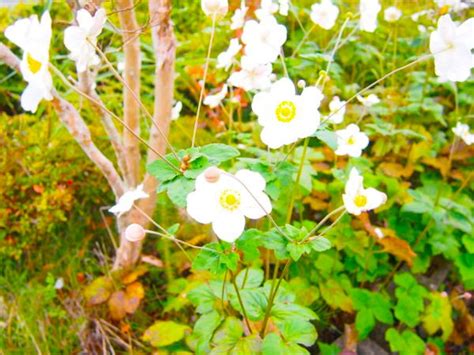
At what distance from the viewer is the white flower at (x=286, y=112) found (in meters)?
0.81

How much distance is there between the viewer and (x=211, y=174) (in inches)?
29.1

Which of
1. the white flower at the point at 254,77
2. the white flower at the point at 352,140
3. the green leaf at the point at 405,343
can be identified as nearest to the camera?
the white flower at the point at 254,77

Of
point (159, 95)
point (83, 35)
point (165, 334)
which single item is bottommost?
point (165, 334)

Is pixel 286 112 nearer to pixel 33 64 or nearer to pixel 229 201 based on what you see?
pixel 229 201

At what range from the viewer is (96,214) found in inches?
75.2

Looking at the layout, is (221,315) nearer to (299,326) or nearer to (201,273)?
(299,326)

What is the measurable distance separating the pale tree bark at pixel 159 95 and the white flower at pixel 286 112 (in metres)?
0.35

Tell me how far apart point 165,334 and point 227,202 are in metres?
0.66

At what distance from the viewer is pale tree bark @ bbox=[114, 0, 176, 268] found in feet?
4.10

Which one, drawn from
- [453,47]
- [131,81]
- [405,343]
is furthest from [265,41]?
[405,343]

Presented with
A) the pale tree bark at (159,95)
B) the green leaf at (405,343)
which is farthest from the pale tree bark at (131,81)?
the green leaf at (405,343)

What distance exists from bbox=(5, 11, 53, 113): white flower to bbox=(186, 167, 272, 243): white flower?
0.92 ft

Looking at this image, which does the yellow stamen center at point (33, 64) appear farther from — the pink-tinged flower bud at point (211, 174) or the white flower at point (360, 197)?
the white flower at point (360, 197)

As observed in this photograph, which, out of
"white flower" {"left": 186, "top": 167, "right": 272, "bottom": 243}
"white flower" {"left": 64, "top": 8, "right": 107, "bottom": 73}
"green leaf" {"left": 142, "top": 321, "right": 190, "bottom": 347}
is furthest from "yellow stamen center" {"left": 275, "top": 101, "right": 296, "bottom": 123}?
"green leaf" {"left": 142, "top": 321, "right": 190, "bottom": 347}
